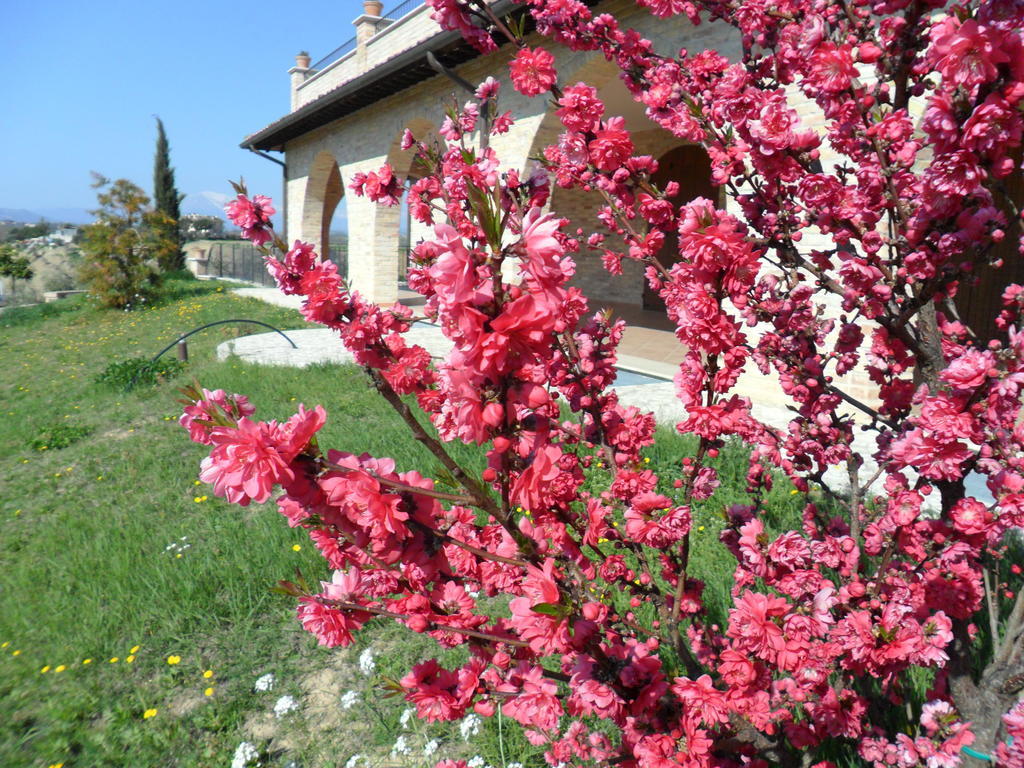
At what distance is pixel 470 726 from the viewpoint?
2.26 metres

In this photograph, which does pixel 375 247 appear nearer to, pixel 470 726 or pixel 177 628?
pixel 177 628

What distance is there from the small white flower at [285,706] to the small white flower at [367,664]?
0.27 meters

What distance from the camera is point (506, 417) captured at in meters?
0.92

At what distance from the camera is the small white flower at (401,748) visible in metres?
2.19

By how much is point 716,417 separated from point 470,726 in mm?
1533

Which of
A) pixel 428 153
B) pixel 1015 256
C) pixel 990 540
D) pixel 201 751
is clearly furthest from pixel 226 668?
pixel 1015 256

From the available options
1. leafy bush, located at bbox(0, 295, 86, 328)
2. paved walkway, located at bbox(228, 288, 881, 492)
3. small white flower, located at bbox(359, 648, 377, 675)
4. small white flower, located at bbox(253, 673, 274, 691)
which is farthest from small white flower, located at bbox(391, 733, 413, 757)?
leafy bush, located at bbox(0, 295, 86, 328)

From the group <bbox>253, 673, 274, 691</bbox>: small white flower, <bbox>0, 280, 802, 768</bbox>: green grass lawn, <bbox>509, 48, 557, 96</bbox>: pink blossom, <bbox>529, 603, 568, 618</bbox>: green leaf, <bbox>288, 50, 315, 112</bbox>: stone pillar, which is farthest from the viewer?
<bbox>288, 50, 315, 112</bbox>: stone pillar

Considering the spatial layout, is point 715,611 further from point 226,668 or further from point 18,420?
point 18,420

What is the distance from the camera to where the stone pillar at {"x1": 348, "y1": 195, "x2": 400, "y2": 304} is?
13227 millimetres

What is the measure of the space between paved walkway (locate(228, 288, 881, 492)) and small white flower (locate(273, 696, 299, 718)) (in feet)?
7.91

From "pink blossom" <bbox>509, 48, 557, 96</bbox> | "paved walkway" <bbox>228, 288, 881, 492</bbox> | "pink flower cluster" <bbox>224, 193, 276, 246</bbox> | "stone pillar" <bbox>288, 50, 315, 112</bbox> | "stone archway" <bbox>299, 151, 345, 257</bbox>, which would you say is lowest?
"paved walkway" <bbox>228, 288, 881, 492</bbox>

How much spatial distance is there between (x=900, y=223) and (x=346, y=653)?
8.55 feet

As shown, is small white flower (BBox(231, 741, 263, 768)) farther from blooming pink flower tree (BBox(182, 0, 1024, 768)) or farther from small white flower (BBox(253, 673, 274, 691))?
blooming pink flower tree (BBox(182, 0, 1024, 768))
